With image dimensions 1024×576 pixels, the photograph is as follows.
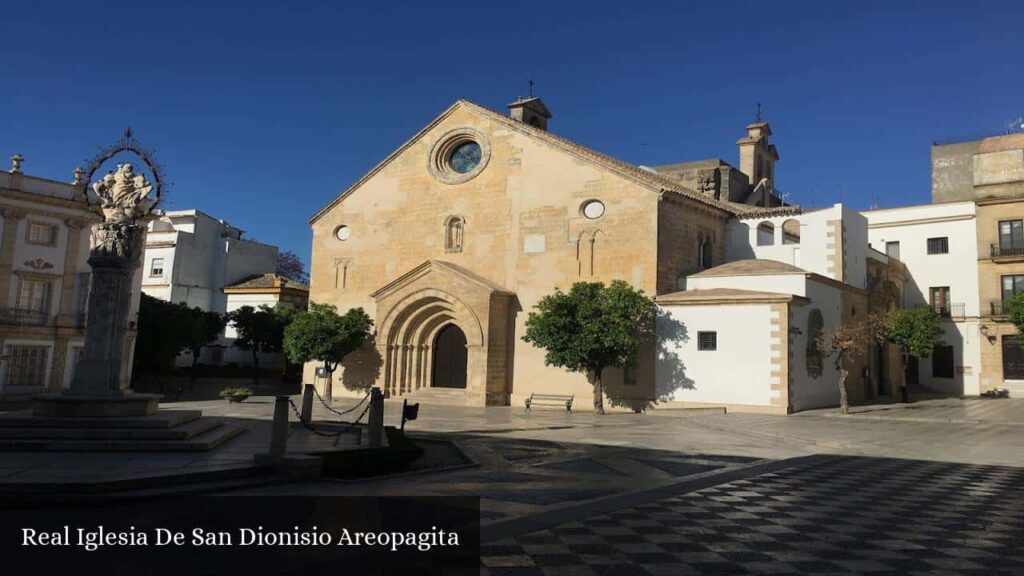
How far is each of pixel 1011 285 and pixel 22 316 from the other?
44411mm

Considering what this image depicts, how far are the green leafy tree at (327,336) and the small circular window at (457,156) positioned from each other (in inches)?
273

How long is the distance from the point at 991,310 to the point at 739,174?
15.1m

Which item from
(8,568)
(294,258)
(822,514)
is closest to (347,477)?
(8,568)

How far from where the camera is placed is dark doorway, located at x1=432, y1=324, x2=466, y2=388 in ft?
97.9

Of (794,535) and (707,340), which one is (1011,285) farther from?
(794,535)

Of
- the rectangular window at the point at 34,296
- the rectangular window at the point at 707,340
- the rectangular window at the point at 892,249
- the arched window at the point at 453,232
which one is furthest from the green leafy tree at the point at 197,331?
the rectangular window at the point at 892,249

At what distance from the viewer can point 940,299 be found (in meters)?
37.2

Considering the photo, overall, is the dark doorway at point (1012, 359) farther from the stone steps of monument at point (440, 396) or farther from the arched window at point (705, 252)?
the stone steps of monument at point (440, 396)

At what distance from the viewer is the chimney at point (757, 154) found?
1810 inches

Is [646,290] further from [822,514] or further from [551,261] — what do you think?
[822,514]

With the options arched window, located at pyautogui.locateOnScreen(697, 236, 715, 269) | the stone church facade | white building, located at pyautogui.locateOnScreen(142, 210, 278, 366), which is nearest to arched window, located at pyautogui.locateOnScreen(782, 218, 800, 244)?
the stone church facade

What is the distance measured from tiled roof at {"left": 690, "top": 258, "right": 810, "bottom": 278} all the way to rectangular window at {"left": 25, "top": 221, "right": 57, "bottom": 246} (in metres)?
25.9

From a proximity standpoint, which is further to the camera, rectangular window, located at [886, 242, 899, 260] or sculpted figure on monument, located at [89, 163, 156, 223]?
rectangular window, located at [886, 242, 899, 260]

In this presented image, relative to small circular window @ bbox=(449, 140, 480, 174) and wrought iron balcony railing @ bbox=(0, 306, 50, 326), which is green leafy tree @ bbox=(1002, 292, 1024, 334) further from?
wrought iron balcony railing @ bbox=(0, 306, 50, 326)
